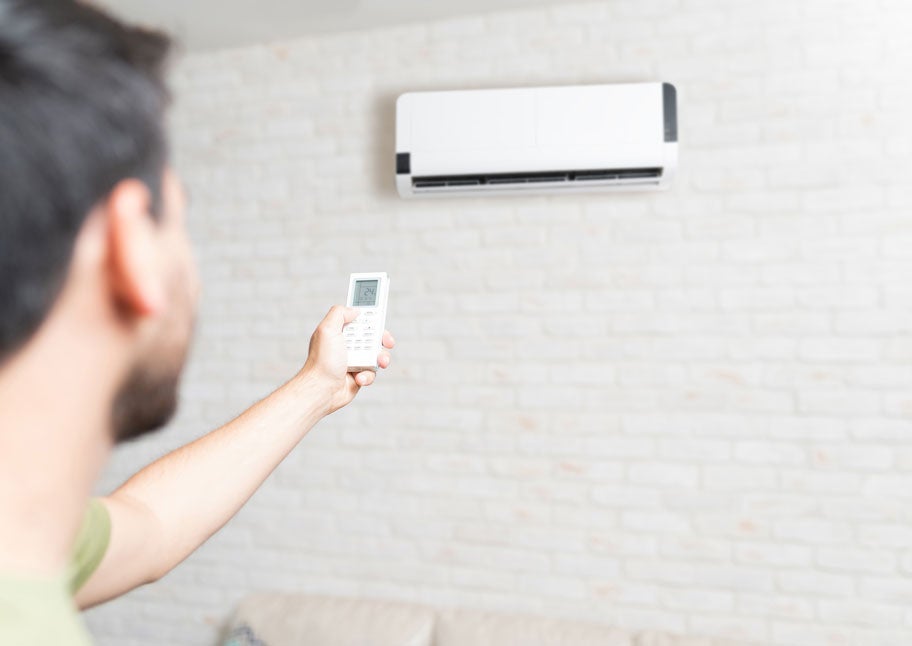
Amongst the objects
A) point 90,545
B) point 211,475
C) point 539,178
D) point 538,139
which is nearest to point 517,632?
point 539,178

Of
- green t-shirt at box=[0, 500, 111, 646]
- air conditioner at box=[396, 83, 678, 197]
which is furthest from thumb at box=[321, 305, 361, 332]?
air conditioner at box=[396, 83, 678, 197]

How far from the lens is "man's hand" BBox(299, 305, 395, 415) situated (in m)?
1.24

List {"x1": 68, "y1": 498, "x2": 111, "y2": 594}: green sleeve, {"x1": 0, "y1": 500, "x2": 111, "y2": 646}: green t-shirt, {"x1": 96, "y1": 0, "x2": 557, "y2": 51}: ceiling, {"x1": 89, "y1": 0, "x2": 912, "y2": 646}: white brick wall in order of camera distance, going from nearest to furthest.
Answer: {"x1": 0, "y1": 500, "x2": 111, "y2": 646}: green t-shirt → {"x1": 68, "y1": 498, "x2": 111, "y2": 594}: green sleeve → {"x1": 89, "y1": 0, "x2": 912, "y2": 646}: white brick wall → {"x1": 96, "y1": 0, "x2": 557, "y2": 51}: ceiling

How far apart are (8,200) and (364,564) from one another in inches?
92.5

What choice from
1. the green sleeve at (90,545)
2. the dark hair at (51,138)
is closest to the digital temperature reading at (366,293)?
the green sleeve at (90,545)

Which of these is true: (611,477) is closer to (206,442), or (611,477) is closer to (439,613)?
(439,613)

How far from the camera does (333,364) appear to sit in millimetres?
1258

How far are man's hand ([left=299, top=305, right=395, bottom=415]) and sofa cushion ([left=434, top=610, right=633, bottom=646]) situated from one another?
135cm

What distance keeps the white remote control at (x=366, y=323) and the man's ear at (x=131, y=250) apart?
2.47 ft

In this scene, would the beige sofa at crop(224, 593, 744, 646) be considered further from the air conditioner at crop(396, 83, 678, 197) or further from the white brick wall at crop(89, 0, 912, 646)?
the air conditioner at crop(396, 83, 678, 197)

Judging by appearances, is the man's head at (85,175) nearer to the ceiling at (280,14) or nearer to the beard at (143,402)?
the beard at (143,402)

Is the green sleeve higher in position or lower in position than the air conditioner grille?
lower

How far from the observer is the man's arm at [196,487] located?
0.92 metres

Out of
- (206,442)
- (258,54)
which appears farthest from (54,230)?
(258,54)
